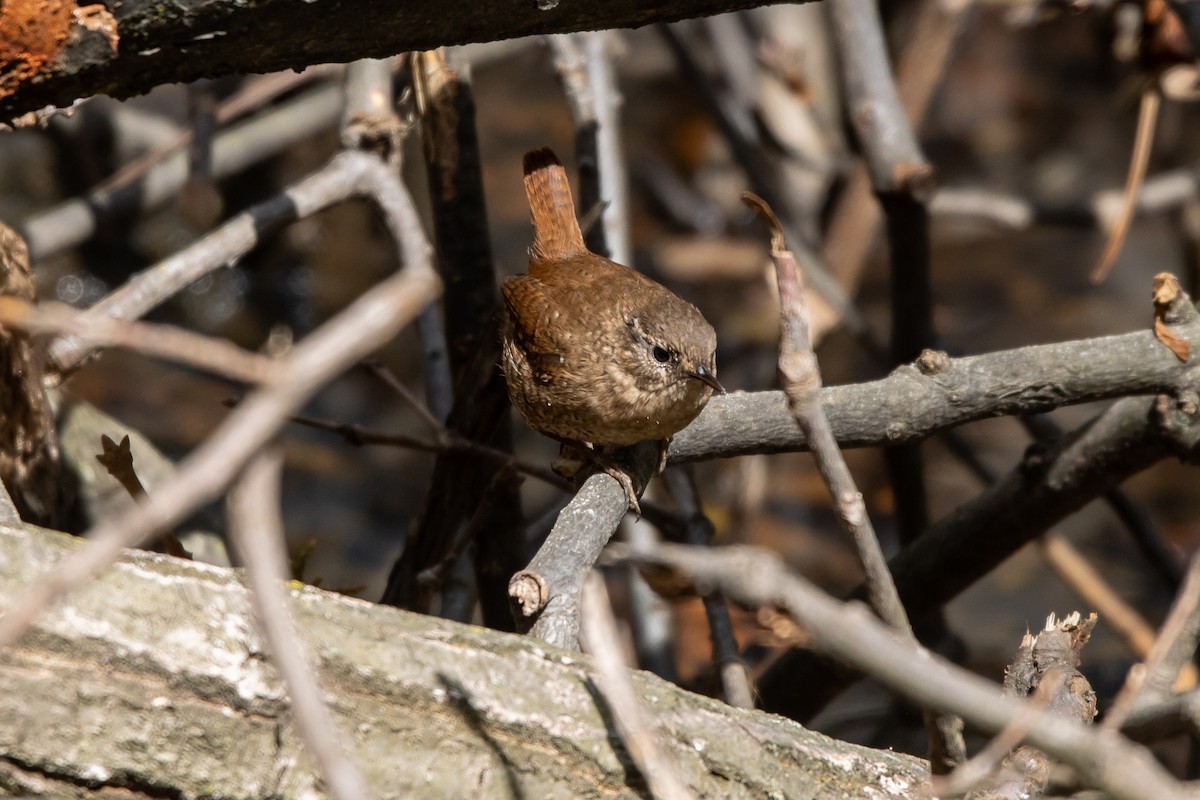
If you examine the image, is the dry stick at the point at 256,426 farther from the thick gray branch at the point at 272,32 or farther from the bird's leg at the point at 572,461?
the bird's leg at the point at 572,461

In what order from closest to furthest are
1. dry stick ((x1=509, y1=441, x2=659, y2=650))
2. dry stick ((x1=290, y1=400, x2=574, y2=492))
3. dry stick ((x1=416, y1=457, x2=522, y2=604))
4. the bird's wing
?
dry stick ((x1=509, y1=441, x2=659, y2=650)) < dry stick ((x1=416, y1=457, x2=522, y2=604)) < dry stick ((x1=290, y1=400, x2=574, y2=492)) < the bird's wing

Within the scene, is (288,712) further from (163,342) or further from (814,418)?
(163,342)

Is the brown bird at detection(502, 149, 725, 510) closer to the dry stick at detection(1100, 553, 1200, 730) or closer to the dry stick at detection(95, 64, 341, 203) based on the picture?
the dry stick at detection(1100, 553, 1200, 730)

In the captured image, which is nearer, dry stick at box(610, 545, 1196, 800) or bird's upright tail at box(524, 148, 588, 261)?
dry stick at box(610, 545, 1196, 800)

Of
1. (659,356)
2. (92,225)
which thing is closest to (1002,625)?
(659,356)

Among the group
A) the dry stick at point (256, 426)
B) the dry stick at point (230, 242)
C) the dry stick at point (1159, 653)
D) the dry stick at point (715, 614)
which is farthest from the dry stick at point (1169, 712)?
the dry stick at point (230, 242)

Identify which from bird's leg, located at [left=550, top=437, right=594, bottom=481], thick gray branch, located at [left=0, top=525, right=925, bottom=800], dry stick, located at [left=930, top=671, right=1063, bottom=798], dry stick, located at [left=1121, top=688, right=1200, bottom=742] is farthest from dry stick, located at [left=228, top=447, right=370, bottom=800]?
bird's leg, located at [left=550, top=437, right=594, bottom=481]
